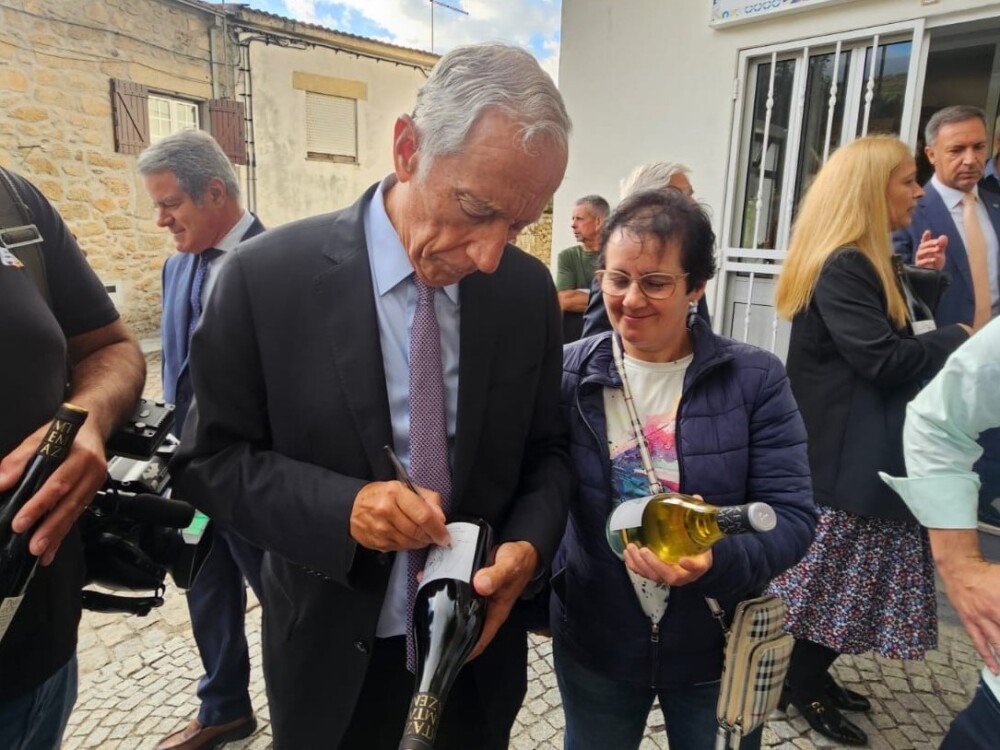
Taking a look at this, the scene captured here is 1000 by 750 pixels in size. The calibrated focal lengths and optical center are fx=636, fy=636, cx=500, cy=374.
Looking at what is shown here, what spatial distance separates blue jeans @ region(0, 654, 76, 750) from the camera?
1.27 m

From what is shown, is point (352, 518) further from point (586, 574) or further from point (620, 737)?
point (620, 737)

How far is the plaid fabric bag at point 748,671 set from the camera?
155 centimetres

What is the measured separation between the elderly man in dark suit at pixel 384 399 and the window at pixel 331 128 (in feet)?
47.7

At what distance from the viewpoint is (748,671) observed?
155 centimetres

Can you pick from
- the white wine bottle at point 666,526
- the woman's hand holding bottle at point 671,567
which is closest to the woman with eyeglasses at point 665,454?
the white wine bottle at point 666,526

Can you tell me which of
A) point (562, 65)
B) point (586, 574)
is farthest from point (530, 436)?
point (562, 65)

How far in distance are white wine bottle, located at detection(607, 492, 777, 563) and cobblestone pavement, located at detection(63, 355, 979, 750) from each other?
1592mm

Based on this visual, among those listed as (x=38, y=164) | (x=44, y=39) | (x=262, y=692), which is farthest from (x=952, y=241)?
(x=44, y=39)

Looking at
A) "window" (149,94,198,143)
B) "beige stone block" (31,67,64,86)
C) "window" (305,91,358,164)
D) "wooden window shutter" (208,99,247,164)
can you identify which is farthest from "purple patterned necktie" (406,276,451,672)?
"window" (305,91,358,164)

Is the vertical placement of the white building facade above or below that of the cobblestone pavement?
above

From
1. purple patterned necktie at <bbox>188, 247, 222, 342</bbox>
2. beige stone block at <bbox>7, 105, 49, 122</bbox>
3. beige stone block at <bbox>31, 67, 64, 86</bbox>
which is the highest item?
beige stone block at <bbox>31, 67, 64, 86</bbox>

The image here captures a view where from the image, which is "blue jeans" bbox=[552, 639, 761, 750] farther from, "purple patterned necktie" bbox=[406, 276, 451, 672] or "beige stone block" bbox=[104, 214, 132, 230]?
"beige stone block" bbox=[104, 214, 132, 230]

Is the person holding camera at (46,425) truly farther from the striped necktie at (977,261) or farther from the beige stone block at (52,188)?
the beige stone block at (52,188)

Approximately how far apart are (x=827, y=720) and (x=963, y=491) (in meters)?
1.76
